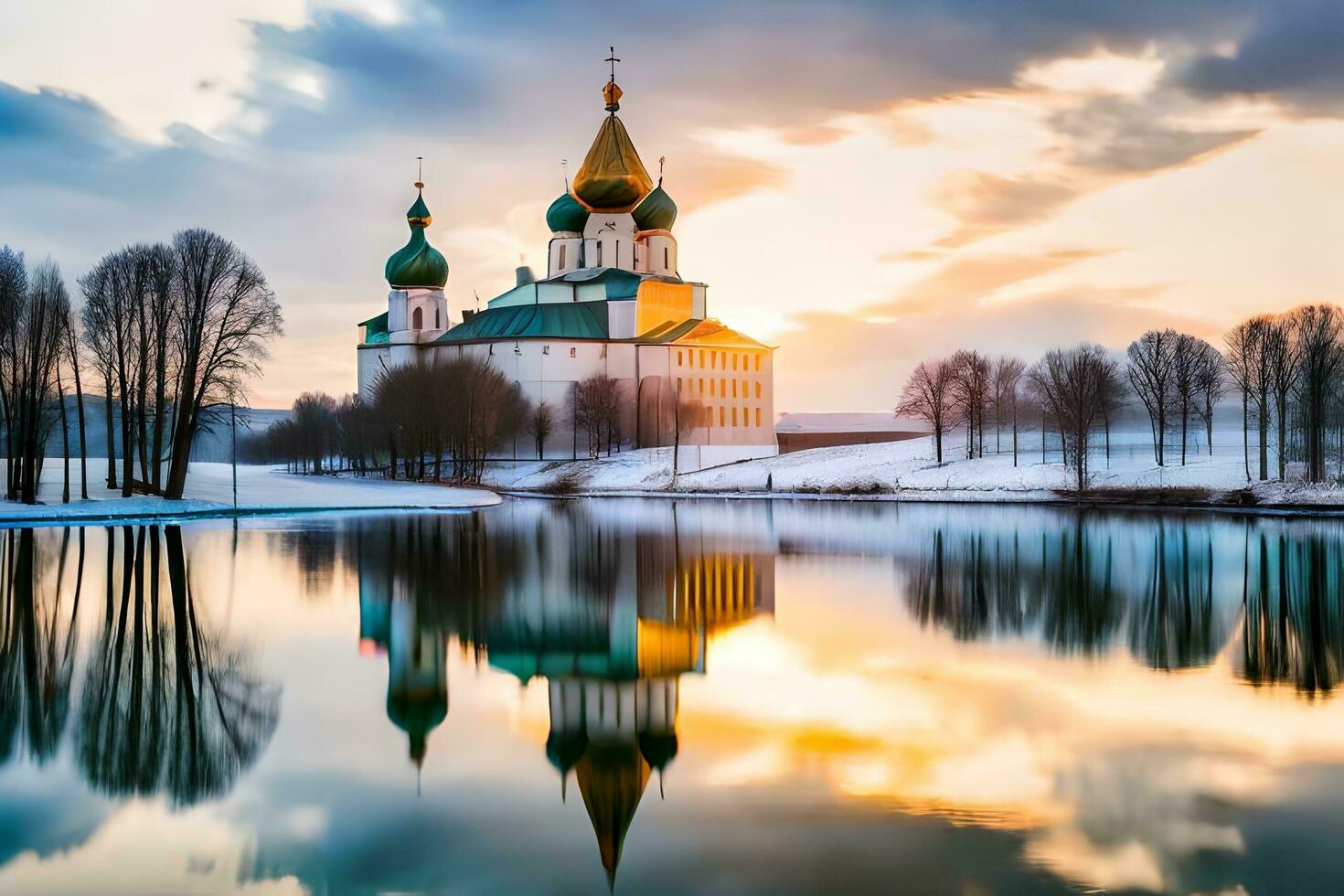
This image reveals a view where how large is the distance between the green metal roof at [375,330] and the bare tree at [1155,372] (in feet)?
193

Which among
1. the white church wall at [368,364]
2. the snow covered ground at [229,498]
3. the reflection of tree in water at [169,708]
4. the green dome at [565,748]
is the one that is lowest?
the green dome at [565,748]

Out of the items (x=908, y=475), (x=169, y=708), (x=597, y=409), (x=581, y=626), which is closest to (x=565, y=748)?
(x=169, y=708)

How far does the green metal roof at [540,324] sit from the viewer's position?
317 feet

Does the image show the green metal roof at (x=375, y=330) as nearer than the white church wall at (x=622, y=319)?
No

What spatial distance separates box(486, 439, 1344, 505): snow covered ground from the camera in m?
55.9

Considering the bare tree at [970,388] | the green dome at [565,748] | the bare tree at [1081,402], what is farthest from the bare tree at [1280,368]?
the green dome at [565,748]

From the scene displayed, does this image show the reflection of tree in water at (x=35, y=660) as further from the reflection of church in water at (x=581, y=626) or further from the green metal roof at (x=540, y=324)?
the green metal roof at (x=540, y=324)

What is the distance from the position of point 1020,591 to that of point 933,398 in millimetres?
52242

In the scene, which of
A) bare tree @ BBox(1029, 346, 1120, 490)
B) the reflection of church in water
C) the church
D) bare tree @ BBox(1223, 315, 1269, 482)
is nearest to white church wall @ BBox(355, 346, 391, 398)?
the church

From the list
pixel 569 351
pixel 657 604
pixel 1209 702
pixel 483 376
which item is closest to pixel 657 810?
pixel 1209 702

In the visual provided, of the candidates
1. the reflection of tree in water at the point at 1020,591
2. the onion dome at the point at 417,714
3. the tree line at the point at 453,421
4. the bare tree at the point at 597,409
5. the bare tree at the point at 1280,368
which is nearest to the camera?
the onion dome at the point at 417,714

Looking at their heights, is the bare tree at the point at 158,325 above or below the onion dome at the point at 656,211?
below

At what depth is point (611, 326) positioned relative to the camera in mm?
97375

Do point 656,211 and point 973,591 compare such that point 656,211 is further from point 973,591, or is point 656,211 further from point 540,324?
point 973,591
